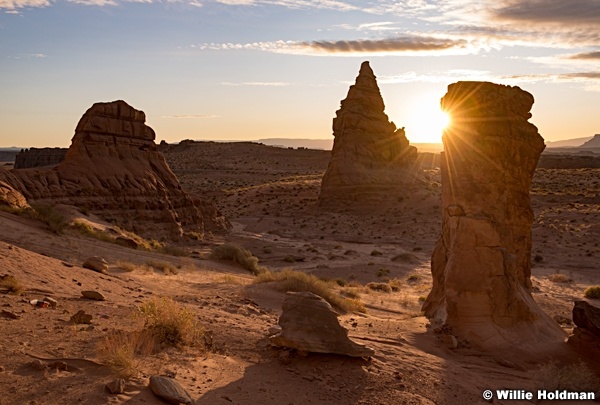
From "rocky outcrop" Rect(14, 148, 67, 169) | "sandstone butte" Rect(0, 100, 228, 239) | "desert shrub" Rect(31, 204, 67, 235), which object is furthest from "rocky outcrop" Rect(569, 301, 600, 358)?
"rocky outcrop" Rect(14, 148, 67, 169)

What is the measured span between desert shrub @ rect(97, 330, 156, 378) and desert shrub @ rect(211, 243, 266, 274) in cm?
1535

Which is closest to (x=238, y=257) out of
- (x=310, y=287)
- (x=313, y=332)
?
(x=310, y=287)

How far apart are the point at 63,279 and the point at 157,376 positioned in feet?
20.0

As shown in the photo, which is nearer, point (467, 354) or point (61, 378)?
point (61, 378)

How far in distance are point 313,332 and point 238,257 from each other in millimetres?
15564

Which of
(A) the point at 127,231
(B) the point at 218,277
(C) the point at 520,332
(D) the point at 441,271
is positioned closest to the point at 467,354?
(C) the point at 520,332

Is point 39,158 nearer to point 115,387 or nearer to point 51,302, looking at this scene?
point 51,302

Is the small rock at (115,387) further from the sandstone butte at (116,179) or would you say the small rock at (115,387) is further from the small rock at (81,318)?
the sandstone butte at (116,179)

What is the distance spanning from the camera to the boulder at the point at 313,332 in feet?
29.3

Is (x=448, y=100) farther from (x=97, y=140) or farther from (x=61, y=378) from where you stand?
Result: (x=97, y=140)

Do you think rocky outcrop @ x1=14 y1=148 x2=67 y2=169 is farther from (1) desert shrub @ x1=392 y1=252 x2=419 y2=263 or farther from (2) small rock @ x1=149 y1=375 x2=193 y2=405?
(2) small rock @ x1=149 y1=375 x2=193 y2=405

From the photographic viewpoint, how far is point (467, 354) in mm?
11594

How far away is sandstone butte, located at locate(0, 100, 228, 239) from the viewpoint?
999 inches

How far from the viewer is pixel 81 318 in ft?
28.4
